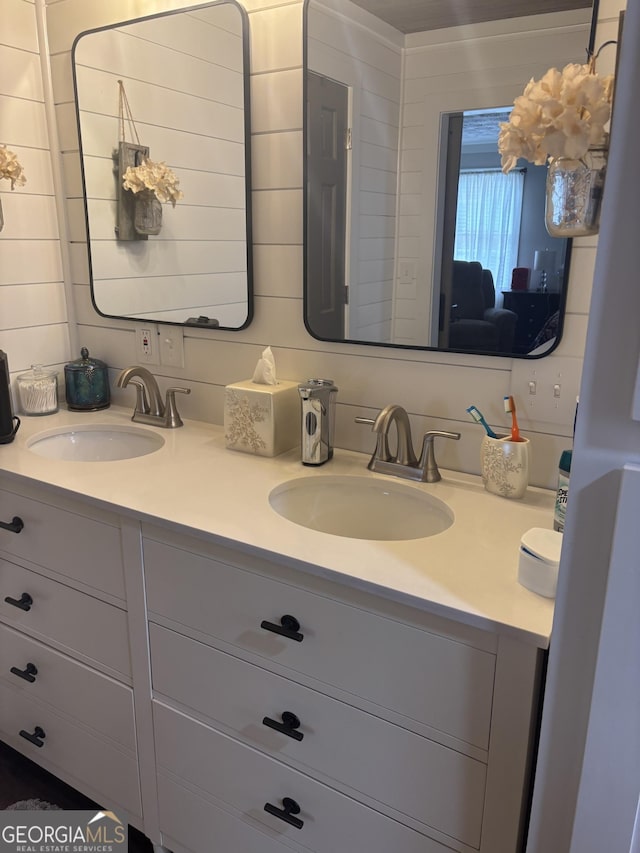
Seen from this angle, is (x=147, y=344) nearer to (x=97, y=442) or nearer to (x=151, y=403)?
(x=151, y=403)

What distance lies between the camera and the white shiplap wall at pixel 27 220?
178cm

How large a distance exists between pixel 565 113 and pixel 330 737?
3.36 ft

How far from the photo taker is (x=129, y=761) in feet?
4.76

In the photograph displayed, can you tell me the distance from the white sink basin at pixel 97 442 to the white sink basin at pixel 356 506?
0.51 meters

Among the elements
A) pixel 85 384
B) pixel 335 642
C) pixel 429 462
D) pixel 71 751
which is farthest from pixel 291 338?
pixel 71 751

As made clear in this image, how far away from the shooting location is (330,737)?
112 cm

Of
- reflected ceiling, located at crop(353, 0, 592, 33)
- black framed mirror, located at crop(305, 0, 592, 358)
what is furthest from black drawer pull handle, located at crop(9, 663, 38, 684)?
reflected ceiling, located at crop(353, 0, 592, 33)

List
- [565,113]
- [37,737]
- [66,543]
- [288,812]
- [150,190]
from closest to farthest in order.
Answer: [565,113] < [288,812] < [66,543] < [37,737] < [150,190]

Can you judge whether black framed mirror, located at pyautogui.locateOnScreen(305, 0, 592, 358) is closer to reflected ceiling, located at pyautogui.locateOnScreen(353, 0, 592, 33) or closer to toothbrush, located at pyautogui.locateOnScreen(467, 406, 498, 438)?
reflected ceiling, located at pyautogui.locateOnScreen(353, 0, 592, 33)

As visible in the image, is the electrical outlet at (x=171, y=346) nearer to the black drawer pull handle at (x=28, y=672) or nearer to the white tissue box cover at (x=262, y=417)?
the white tissue box cover at (x=262, y=417)

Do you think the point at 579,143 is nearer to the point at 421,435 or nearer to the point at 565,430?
the point at 565,430

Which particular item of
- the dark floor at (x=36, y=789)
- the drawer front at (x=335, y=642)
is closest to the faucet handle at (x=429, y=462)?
the drawer front at (x=335, y=642)

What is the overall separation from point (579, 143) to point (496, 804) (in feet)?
3.10

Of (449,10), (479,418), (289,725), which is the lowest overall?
(289,725)
